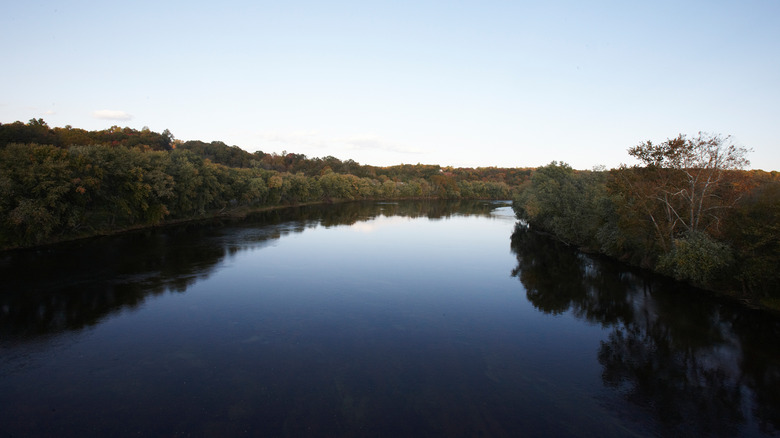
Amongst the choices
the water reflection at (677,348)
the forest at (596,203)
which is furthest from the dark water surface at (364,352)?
the forest at (596,203)

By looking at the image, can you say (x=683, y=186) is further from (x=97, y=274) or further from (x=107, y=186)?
(x=107, y=186)

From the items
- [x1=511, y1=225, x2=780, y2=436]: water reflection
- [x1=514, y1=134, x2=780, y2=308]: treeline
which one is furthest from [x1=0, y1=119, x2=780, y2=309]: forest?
[x1=511, y1=225, x2=780, y2=436]: water reflection

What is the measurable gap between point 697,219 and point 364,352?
22018 millimetres

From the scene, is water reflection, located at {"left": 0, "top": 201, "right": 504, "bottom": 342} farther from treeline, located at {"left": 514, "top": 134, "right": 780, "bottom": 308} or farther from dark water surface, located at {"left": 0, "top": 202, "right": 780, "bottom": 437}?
treeline, located at {"left": 514, "top": 134, "right": 780, "bottom": 308}

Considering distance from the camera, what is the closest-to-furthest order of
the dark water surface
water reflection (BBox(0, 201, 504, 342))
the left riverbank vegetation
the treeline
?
the dark water surface
water reflection (BBox(0, 201, 504, 342))
the treeline
the left riverbank vegetation

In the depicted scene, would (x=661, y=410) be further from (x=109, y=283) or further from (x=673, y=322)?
(x=109, y=283)

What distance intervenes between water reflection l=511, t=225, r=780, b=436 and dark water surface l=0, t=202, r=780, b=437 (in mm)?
90

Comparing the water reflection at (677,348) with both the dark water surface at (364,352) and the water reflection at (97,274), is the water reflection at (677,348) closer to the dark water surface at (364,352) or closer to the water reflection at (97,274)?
the dark water surface at (364,352)

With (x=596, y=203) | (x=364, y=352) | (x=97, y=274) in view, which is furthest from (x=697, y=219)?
(x=97, y=274)

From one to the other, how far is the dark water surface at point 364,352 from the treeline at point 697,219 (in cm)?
217

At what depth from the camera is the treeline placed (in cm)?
1972

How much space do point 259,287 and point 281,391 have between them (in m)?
12.0

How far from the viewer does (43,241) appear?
3077 cm

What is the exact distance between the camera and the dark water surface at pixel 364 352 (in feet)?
34.8
